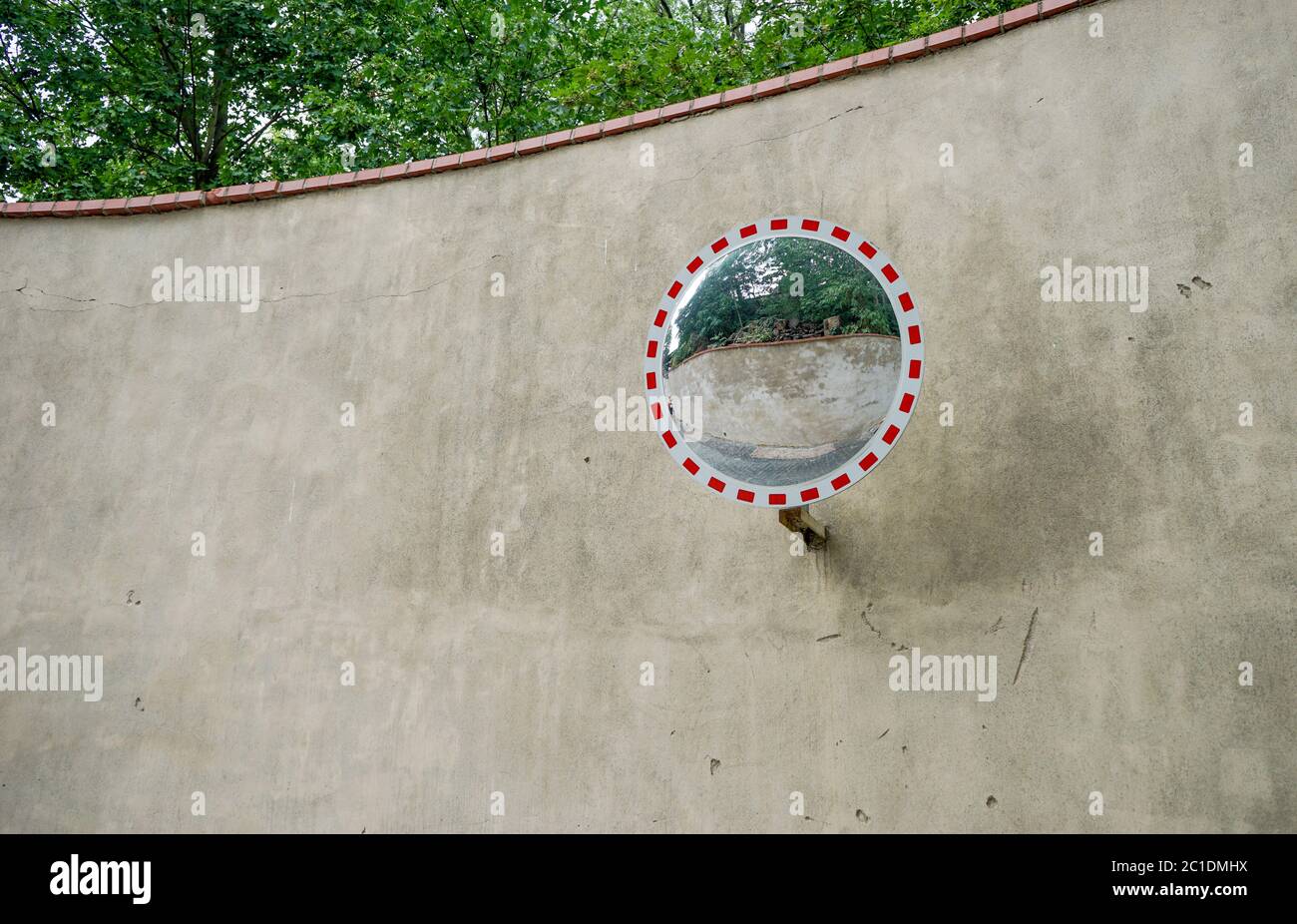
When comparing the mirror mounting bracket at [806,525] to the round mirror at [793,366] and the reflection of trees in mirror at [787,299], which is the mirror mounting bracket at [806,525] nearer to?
the round mirror at [793,366]

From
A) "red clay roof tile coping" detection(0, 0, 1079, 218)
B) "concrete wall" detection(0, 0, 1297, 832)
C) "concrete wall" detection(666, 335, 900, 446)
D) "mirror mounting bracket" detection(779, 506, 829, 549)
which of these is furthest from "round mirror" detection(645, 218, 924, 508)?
"red clay roof tile coping" detection(0, 0, 1079, 218)

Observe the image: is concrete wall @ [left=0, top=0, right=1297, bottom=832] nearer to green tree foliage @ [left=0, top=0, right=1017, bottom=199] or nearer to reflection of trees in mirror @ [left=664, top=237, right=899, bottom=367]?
reflection of trees in mirror @ [left=664, top=237, right=899, bottom=367]

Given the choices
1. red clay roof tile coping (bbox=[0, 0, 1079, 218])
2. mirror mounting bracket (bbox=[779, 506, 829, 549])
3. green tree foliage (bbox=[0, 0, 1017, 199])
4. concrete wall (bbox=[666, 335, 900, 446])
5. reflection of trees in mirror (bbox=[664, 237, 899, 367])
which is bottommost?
mirror mounting bracket (bbox=[779, 506, 829, 549])

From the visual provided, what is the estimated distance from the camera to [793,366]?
3.93 meters

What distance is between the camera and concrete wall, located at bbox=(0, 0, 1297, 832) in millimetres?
4449

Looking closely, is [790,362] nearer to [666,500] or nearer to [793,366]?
[793,366]

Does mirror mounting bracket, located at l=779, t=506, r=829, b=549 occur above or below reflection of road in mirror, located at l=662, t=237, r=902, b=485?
below

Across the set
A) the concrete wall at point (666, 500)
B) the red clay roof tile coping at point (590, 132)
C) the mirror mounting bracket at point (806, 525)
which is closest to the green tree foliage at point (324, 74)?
the red clay roof tile coping at point (590, 132)

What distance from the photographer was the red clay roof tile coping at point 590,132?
5070 mm

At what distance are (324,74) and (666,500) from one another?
9810 mm

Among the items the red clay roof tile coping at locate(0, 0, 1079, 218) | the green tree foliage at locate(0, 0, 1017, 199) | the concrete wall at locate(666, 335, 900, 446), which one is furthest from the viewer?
the green tree foliage at locate(0, 0, 1017, 199)

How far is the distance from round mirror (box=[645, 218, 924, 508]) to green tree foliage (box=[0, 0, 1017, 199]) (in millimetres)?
7503
